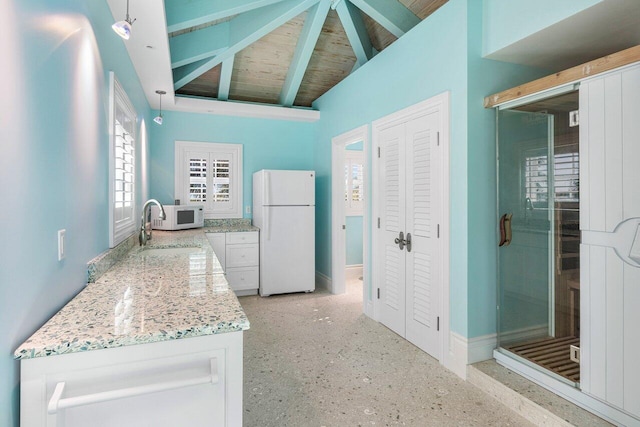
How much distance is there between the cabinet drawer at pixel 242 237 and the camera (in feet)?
14.5

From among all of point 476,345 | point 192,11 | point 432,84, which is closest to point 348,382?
point 476,345

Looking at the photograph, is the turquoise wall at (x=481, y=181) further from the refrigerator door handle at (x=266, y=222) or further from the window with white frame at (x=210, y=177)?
the window with white frame at (x=210, y=177)

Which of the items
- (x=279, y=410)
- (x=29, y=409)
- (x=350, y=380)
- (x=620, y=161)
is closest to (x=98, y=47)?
(x=29, y=409)

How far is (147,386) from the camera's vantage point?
42.0 inches

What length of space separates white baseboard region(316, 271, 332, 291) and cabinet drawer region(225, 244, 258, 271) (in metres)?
0.98

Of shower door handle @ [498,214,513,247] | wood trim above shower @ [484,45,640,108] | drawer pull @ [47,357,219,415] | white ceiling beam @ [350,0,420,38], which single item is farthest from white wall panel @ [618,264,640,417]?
white ceiling beam @ [350,0,420,38]

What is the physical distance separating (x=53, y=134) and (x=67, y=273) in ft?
1.88

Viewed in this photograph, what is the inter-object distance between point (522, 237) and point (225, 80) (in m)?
3.61

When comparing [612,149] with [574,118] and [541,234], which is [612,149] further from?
[541,234]

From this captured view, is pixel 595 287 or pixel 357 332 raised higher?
pixel 595 287

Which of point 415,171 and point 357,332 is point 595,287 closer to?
point 415,171

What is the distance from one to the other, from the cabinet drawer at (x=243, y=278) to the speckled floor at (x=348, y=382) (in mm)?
950

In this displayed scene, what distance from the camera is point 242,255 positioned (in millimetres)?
4484

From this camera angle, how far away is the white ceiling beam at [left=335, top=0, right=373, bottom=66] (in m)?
3.26
